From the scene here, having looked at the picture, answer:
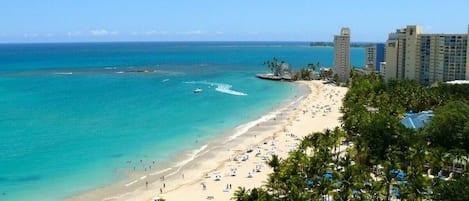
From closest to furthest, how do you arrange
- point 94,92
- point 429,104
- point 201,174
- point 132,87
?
1. point 201,174
2. point 429,104
3. point 94,92
4. point 132,87

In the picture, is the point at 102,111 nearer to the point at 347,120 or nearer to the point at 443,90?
the point at 347,120

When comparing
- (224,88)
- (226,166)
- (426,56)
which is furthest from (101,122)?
(426,56)

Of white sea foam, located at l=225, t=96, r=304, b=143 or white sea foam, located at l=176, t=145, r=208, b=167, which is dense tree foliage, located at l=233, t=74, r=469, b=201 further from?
white sea foam, located at l=225, t=96, r=304, b=143

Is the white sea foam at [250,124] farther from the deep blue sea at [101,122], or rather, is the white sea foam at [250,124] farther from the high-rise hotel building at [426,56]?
the high-rise hotel building at [426,56]

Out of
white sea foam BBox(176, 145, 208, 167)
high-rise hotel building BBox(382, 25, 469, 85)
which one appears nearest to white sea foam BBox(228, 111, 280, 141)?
white sea foam BBox(176, 145, 208, 167)

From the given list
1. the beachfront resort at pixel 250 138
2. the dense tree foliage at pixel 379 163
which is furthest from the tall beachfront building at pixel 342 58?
the dense tree foliage at pixel 379 163

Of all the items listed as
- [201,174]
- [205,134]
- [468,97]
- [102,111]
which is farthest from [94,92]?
[468,97]
